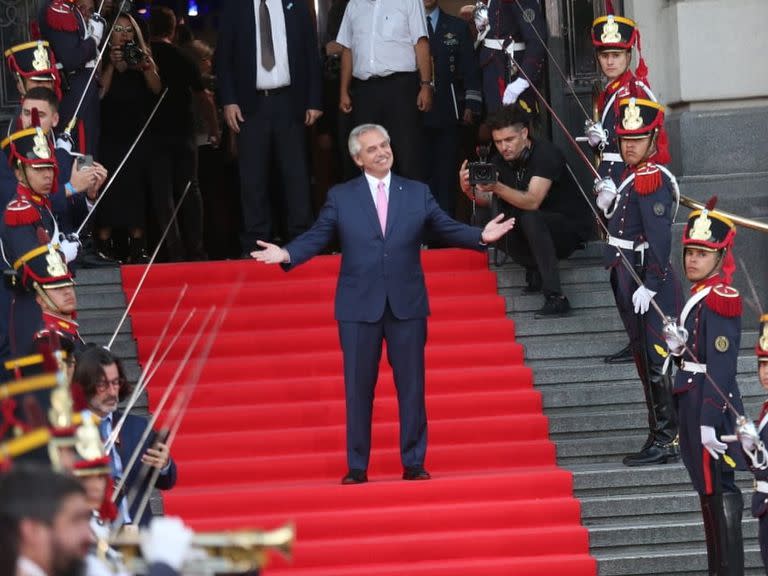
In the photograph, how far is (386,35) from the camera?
38.5 ft

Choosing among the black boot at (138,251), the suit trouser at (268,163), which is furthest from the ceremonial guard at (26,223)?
the black boot at (138,251)

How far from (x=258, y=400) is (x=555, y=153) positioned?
7.89ft

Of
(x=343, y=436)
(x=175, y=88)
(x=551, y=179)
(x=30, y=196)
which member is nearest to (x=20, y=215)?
(x=30, y=196)

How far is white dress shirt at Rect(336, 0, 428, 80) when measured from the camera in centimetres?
1173

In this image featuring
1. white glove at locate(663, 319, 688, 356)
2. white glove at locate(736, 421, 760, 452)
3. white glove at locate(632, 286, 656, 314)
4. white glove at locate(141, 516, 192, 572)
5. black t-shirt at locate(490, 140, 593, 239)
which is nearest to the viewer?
white glove at locate(141, 516, 192, 572)

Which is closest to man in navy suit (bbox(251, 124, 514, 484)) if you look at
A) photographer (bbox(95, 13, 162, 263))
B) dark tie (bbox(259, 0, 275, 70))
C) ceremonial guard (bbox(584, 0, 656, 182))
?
ceremonial guard (bbox(584, 0, 656, 182))

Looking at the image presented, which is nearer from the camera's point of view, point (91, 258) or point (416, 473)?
point (416, 473)

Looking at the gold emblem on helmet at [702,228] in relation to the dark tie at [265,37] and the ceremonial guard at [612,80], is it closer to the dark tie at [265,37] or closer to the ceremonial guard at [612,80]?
the ceremonial guard at [612,80]

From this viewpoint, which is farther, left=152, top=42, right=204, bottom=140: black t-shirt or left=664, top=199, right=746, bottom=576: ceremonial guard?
left=152, top=42, right=204, bottom=140: black t-shirt

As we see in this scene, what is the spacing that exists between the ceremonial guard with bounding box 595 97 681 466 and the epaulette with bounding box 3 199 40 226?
3.04 meters

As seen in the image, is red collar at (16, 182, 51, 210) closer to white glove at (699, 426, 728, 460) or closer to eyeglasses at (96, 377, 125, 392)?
eyeglasses at (96, 377, 125, 392)

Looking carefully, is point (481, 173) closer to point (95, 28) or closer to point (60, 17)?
point (95, 28)

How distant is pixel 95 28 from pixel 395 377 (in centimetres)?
318

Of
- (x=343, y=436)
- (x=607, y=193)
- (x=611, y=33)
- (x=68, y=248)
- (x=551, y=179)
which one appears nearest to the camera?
(x=68, y=248)
